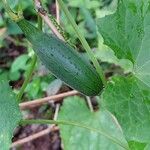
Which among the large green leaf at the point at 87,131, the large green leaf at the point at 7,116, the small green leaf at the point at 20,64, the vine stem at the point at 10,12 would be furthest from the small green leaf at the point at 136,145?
the small green leaf at the point at 20,64

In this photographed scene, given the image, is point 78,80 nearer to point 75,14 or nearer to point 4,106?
point 4,106

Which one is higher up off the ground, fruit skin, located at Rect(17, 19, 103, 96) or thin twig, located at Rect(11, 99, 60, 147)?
fruit skin, located at Rect(17, 19, 103, 96)

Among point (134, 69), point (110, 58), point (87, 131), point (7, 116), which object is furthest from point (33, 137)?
point (134, 69)

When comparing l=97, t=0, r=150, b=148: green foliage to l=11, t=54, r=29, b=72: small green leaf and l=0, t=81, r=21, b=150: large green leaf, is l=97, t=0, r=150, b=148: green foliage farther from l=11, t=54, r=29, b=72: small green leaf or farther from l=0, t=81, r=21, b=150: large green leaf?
l=11, t=54, r=29, b=72: small green leaf

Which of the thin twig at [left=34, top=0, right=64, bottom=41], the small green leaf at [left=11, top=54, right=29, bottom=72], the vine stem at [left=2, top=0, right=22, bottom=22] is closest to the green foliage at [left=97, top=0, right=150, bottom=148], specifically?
the thin twig at [left=34, top=0, right=64, bottom=41]

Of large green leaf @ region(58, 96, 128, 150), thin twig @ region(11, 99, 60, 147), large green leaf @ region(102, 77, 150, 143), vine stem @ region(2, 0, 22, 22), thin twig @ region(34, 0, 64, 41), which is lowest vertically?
thin twig @ region(11, 99, 60, 147)

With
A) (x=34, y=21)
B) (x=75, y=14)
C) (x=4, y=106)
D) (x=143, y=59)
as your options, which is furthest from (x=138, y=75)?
(x=34, y=21)

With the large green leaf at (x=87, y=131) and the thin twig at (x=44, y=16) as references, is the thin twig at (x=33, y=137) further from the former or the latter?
the thin twig at (x=44, y=16)

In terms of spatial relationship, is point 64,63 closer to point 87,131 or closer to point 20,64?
point 87,131
